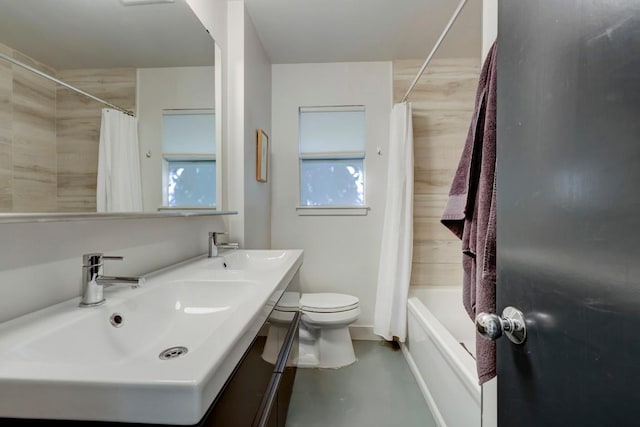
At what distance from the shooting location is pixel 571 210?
0.42m

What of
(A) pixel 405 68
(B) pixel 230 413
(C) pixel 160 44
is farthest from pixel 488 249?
(A) pixel 405 68

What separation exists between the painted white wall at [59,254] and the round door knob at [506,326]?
1019mm

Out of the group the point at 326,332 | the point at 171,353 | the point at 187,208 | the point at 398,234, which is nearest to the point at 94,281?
the point at 171,353

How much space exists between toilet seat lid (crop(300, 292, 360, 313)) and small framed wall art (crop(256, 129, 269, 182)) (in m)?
0.99

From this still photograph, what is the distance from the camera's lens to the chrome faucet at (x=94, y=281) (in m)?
0.75

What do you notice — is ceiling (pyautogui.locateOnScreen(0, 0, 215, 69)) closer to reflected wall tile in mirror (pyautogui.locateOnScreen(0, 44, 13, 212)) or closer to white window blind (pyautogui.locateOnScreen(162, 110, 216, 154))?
reflected wall tile in mirror (pyautogui.locateOnScreen(0, 44, 13, 212))

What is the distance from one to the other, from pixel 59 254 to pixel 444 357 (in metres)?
1.62

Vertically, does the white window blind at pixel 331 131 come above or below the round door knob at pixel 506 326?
above

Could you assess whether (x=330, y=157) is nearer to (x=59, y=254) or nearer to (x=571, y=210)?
(x=59, y=254)

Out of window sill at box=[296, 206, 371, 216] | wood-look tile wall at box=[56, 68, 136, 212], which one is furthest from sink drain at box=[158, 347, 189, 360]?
window sill at box=[296, 206, 371, 216]

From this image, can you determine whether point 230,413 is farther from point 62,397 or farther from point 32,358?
point 32,358

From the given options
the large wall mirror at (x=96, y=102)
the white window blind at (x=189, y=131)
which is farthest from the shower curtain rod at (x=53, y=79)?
the white window blind at (x=189, y=131)

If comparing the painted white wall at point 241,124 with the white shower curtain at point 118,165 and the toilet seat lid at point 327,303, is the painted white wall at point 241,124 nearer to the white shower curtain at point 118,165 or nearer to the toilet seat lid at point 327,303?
the toilet seat lid at point 327,303

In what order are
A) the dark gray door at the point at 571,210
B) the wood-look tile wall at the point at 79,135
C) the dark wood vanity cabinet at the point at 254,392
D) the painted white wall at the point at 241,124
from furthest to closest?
the painted white wall at the point at 241,124 < the wood-look tile wall at the point at 79,135 < the dark wood vanity cabinet at the point at 254,392 < the dark gray door at the point at 571,210
